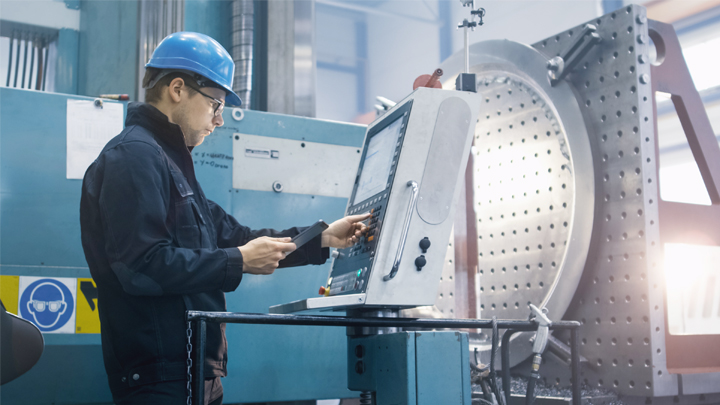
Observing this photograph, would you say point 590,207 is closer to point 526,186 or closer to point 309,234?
point 526,186

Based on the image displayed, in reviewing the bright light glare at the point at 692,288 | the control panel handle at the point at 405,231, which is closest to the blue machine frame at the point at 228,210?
the control panel handle at the point at 405,231

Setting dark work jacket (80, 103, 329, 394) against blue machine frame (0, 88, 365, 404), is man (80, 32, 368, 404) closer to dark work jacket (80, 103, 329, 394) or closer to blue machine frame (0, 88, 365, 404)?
dark work jacket (80, 103, 329, 394)

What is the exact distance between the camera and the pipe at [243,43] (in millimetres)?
2295

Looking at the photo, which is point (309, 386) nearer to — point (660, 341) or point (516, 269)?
point (516, 269)

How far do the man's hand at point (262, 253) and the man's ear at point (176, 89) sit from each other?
0.37 metres

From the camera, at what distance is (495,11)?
7.95 metres

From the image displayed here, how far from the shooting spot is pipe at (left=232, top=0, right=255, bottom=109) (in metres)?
2.29

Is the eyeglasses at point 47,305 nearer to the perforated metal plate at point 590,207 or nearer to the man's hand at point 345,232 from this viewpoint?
the man's hand at point 345,232

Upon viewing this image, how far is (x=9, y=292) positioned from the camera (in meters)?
1.64

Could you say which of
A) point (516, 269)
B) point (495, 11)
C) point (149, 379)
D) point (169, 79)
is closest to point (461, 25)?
point (169, 79)

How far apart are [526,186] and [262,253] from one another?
1.14m

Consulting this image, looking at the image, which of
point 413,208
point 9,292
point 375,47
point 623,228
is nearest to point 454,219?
point 623,228

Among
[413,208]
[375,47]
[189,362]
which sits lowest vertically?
[189,362]

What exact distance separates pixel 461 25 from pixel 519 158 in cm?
71
